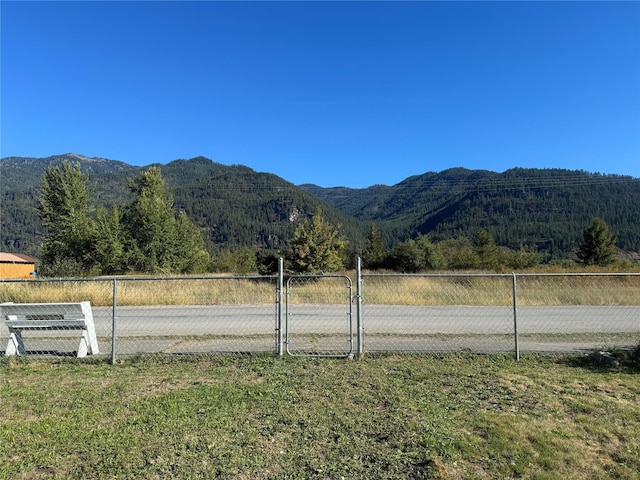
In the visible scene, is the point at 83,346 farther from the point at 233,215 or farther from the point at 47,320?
the point at 233,215

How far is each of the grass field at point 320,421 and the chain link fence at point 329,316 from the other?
1.32 m

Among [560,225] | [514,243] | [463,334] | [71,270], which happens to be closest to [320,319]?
[463,334]

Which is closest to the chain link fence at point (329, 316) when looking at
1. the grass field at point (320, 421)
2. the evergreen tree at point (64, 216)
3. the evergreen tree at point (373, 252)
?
the grass field at point (320, 421)

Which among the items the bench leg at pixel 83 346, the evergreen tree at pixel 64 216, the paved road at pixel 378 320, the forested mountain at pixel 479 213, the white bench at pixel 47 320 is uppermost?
the forested mountain at pixel 479 213

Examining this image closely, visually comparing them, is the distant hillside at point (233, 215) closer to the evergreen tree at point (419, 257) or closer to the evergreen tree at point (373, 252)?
the evergreen tree at point (373, 252)

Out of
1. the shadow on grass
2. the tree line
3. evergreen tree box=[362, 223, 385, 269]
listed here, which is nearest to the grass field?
the shadow on grass

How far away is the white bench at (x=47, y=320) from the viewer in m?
7.70

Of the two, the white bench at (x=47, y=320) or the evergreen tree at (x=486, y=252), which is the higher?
the evergreen tree at (x=486, y=252)

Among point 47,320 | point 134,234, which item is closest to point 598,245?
point 134,234

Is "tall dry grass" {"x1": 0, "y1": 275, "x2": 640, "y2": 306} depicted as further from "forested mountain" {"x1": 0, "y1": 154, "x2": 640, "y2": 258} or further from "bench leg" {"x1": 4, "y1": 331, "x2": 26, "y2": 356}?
"forested mountain" {"x1": 0, "y1": 154, "x2": 640, "y2": 258}

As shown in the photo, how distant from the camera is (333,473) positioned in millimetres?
3547

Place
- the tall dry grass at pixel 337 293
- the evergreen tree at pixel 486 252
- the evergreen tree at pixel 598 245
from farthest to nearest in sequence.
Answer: the evergreen tree at pixel 598 245, the evergreen tree at pixel 486 252, the tall dry grass at pixel 337 293

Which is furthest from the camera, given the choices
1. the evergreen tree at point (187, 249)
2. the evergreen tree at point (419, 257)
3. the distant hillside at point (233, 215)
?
the distant hillside at point (233, 215)

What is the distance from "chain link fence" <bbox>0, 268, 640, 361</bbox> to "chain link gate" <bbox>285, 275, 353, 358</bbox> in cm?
4
